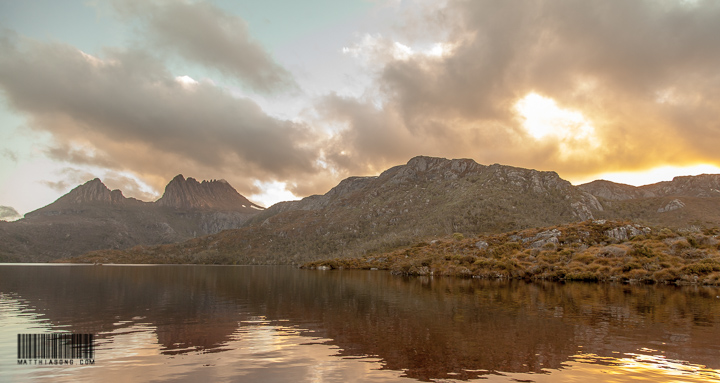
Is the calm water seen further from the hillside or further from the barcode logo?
the hillside

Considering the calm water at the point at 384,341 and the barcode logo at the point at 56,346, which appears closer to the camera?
the calm water at the point at 384,341

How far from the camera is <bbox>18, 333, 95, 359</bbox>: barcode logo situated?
67.1ft

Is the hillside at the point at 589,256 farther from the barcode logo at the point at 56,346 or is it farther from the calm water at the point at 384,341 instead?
the barcode logo at the point at 56,346

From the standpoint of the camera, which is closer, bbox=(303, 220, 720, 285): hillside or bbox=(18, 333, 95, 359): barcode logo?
bbox=(18, 333, 95, 359): barcode logo

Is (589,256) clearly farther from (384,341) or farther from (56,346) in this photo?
(56,346)

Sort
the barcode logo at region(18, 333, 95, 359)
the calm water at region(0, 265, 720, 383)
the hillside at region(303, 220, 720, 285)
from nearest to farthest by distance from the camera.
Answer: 1. the calm water at region(0, 265, 720, 383)
2. the barcode logo at region(18, 333, 95, 359)
3. the hillside at region(303, 220, 720, 285)

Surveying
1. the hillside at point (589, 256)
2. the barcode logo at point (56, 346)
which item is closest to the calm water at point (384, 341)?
the barcode logo at point (56, 346)

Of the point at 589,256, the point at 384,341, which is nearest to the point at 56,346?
the point at 384,341

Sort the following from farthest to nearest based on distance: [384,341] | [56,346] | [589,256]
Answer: [589,256], [384,341], [56,346]

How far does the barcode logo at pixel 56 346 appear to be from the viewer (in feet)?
67.1

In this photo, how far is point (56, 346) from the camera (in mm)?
22594

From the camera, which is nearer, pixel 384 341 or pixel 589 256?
pixel 384 341

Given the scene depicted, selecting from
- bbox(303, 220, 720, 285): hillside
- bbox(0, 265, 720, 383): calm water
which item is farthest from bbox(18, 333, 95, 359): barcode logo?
bbox(303, 220, 720, 285): hillside

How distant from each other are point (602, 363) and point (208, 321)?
2878 cm
